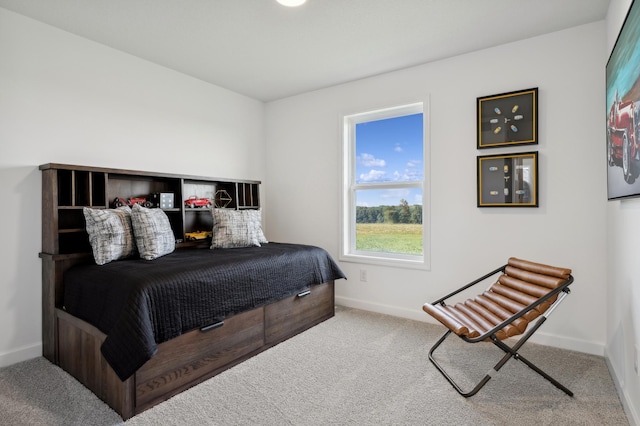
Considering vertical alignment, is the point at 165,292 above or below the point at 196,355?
above

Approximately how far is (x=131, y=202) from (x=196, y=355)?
1.59 meters

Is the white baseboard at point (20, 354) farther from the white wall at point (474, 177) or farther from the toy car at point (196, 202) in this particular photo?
the white wall at point (474, 177)

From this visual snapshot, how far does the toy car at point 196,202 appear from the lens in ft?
11.6

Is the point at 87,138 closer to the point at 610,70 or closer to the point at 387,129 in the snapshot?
the point at 387,129

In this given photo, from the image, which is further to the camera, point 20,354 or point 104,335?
point 20,354

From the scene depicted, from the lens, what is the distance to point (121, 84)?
3.10 m

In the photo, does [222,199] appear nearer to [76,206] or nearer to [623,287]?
[76,206]

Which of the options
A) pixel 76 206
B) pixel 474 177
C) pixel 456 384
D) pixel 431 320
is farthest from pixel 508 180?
pixel 76 206

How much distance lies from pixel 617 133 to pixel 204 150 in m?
3.53

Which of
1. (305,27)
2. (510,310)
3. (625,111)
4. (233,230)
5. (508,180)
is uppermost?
(305,27)

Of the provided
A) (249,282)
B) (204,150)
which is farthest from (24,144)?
(249,282)

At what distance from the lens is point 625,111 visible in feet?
5.67

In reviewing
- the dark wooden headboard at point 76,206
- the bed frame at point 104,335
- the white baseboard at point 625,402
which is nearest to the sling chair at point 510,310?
the white baseboard at point 625,402

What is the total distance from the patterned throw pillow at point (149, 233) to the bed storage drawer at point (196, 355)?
0.81 metres
